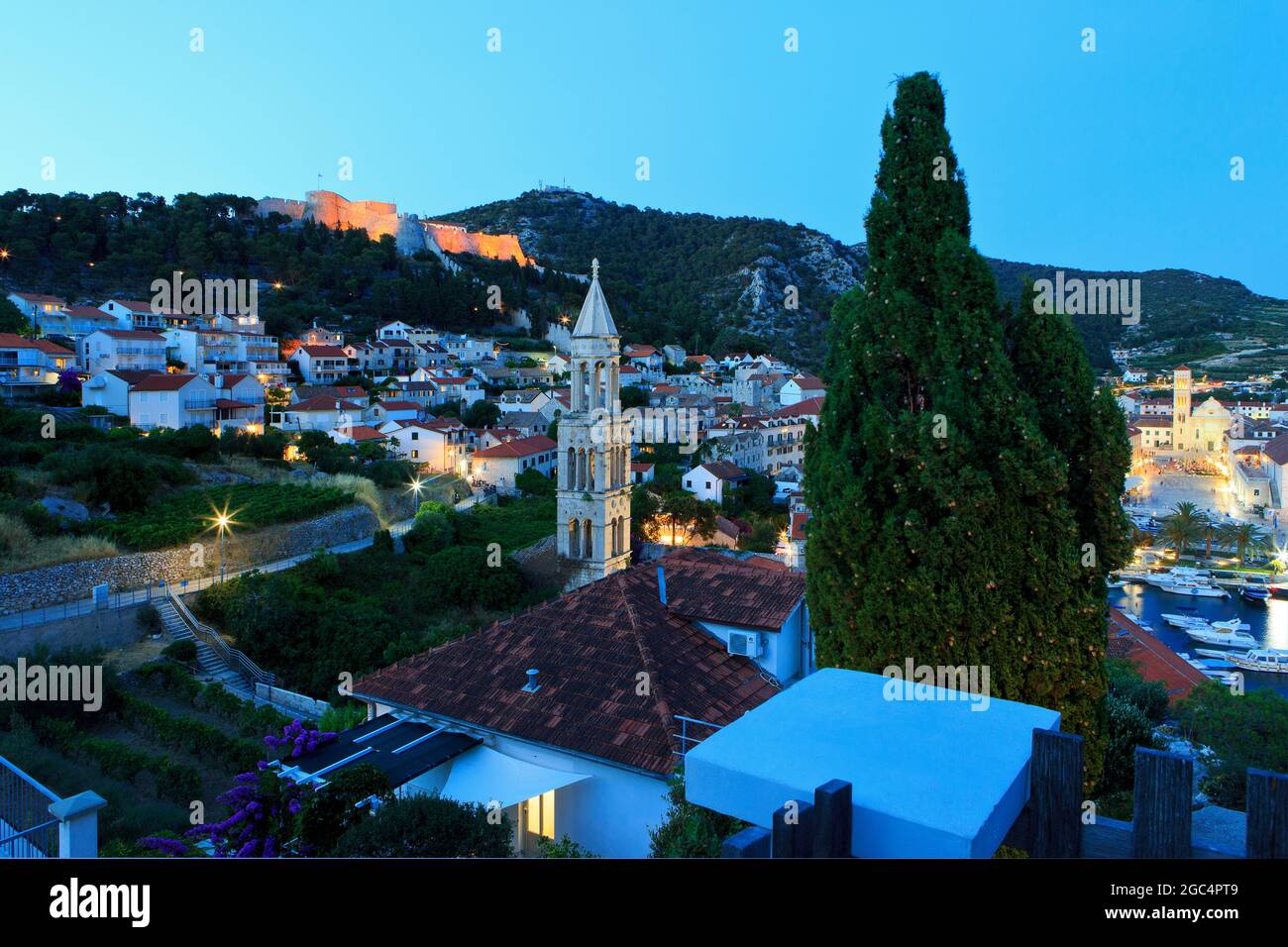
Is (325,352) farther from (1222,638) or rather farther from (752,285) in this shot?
(752,285)

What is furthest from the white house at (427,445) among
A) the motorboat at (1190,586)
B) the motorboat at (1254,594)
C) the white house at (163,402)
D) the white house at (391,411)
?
the motorboat at (1254,594)

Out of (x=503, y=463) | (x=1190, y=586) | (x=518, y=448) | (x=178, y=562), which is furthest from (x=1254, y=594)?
(x=178, y=562)

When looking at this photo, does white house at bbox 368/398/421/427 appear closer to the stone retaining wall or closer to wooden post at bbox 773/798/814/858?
the stone retaining wall

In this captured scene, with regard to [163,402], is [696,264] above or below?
above

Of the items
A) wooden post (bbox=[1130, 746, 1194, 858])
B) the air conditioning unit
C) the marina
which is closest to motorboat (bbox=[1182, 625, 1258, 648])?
the marina

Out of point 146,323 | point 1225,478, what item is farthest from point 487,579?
point 1225,478

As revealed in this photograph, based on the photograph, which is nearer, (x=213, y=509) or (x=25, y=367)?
(x=213, y=509)

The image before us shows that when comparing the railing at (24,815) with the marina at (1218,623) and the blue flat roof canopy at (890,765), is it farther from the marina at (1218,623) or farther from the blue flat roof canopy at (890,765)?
the marina at (1218,623)
